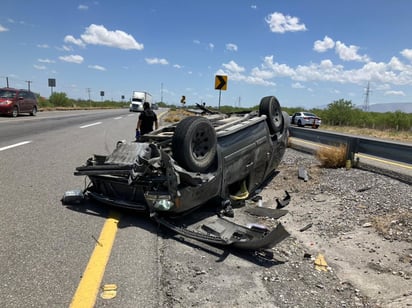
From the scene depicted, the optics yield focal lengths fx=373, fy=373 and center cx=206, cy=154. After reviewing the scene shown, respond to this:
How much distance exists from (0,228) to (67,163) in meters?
4.41

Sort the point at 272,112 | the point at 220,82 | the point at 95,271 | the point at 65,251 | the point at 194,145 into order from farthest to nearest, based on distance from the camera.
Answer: the point at 220,82, the point at 272,112, the point at 194,145, the point at 65,251, the point at 95,271

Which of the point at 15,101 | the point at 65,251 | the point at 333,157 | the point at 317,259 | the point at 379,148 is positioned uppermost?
the point at 15,101

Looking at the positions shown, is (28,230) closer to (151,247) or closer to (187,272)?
(151,247)

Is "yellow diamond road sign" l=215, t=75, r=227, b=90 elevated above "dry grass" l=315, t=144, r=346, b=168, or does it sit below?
above

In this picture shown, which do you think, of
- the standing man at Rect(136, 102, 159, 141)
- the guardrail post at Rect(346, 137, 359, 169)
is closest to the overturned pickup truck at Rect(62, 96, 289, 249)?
the guardrail post at Rect(346, 137, 359, 169)

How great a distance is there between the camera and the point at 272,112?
7086 mm

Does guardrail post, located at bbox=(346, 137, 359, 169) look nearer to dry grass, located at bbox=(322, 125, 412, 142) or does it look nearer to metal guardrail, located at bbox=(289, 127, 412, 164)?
metal guardrail, located at bbox=(289, 127, 412, 164)

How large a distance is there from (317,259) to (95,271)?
92.8 inches

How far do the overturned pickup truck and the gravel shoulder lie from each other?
27 centimetres

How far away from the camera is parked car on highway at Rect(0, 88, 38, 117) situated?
23.1 meters

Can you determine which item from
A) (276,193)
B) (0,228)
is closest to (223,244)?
(0,228)

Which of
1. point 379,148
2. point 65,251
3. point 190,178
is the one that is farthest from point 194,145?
point 379,148

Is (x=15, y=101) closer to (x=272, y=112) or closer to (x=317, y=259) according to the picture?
(x=272, y=112)

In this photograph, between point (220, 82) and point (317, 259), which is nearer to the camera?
point (317, 259)
